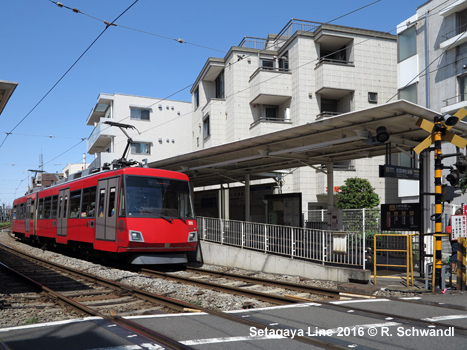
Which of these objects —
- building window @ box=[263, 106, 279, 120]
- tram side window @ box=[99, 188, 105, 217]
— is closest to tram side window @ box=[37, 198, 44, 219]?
tram side window @ box=[99, 188, 105, 217]

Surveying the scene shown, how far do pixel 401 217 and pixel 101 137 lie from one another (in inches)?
1485

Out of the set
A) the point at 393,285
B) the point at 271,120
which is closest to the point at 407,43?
the point at 271,120

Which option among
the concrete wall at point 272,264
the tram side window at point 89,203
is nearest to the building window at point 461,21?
→ the concrete wall at point 272,264

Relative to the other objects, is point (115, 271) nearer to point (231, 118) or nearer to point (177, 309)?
point (177, 309)

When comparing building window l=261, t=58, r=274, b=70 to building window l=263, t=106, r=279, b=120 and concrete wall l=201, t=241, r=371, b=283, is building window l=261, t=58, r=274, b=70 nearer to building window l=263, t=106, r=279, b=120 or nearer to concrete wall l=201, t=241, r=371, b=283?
building window l=263, t=106, r=279, b=120

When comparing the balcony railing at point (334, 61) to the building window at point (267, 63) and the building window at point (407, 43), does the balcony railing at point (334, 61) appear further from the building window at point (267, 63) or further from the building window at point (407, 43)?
the building window at point (267, 63)

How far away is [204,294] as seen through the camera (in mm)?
10266

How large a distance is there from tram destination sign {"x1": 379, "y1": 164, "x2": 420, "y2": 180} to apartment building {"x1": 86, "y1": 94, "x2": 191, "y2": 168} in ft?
112

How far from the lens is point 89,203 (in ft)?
52.3

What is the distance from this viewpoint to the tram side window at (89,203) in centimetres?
1550

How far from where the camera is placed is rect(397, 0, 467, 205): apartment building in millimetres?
24109

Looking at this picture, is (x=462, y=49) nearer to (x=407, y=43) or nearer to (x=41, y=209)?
(x=407, y=43)

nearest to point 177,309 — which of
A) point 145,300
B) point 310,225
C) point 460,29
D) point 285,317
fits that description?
point 145,300

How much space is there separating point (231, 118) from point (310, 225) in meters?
14.0
